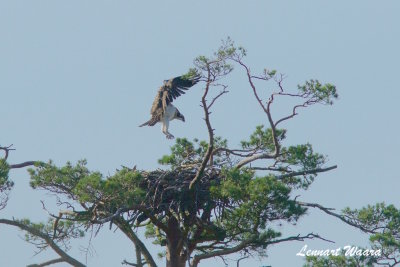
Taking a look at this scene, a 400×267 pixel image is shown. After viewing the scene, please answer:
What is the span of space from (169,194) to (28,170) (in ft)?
7.17

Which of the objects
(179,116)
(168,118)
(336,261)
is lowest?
(336,261)

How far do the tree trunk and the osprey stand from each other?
220 cm

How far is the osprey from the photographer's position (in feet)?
67.5

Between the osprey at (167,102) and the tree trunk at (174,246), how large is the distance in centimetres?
220

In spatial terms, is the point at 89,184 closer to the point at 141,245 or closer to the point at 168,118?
the point at 141,245

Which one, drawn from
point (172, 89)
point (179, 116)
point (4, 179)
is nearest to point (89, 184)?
point (4, 179)

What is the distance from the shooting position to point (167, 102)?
Result: 21.0 m

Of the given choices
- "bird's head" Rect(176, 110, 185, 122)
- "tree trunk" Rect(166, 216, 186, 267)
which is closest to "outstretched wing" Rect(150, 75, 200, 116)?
"bird's head" Rect(176, 110, 185, 122)

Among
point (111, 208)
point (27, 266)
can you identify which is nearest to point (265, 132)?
point (111, 208)

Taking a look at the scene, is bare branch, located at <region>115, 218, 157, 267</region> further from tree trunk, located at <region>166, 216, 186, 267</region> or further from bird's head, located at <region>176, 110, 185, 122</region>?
bird's head, located at <region>176, 110, 185, 122</region>

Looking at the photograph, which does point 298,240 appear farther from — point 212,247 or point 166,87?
point 166,87

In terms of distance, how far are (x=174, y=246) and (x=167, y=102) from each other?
8.43 ft

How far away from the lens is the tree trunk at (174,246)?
1977cm

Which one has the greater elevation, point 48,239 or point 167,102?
point 167,102
